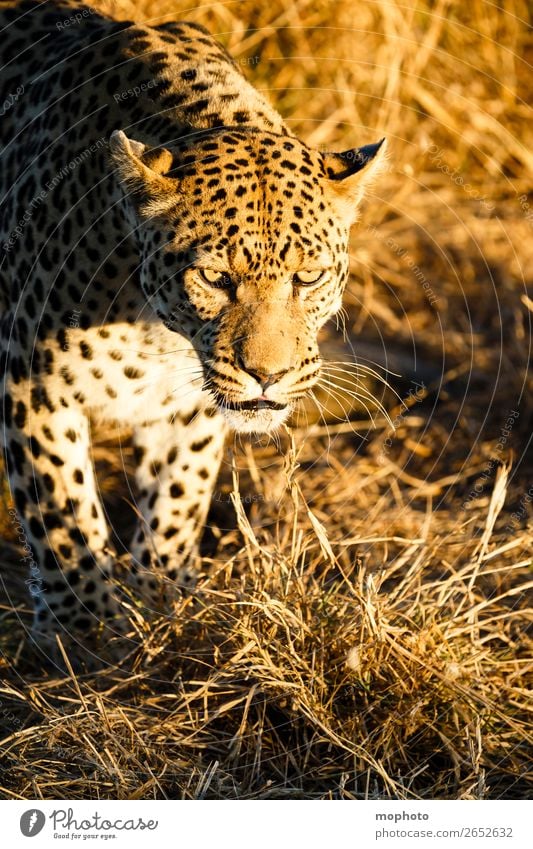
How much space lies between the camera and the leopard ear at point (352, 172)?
14.0 feet

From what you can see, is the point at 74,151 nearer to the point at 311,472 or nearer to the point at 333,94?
the point at 311,472

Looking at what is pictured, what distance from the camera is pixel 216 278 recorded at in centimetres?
405

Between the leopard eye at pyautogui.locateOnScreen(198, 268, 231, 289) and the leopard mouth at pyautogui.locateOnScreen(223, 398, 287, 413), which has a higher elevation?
the leopard eye at pyautogui.locateOnScreen(198, 268, 231, 289)

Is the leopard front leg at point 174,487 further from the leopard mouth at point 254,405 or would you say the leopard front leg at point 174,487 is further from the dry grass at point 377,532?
the leopard mouth at point 254,405

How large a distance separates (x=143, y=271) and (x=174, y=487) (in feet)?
4.22

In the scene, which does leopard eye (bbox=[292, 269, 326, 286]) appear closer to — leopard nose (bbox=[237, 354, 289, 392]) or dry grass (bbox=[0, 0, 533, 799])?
leopard nose (bbox=[237, 354, 289, 392])

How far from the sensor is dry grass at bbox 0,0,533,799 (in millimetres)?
4172

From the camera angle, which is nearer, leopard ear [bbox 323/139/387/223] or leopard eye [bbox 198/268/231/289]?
leopard eye [bbox 198/268/231/289]

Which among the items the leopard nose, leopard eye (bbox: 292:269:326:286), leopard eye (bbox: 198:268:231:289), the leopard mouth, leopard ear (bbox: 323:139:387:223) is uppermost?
leopard ear (bbox: 323:139:387:223)

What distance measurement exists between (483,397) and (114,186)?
10.9 ft

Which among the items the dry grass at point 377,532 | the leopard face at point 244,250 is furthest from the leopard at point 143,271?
the dry grass at point 377,532

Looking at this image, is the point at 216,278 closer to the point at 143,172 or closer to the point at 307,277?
the point at 307,277

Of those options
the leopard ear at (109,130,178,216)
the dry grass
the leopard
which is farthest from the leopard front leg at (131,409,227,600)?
the leopard ear at (109,130,178,216)

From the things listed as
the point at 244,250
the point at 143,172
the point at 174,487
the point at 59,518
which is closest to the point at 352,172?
the point at 244,250
